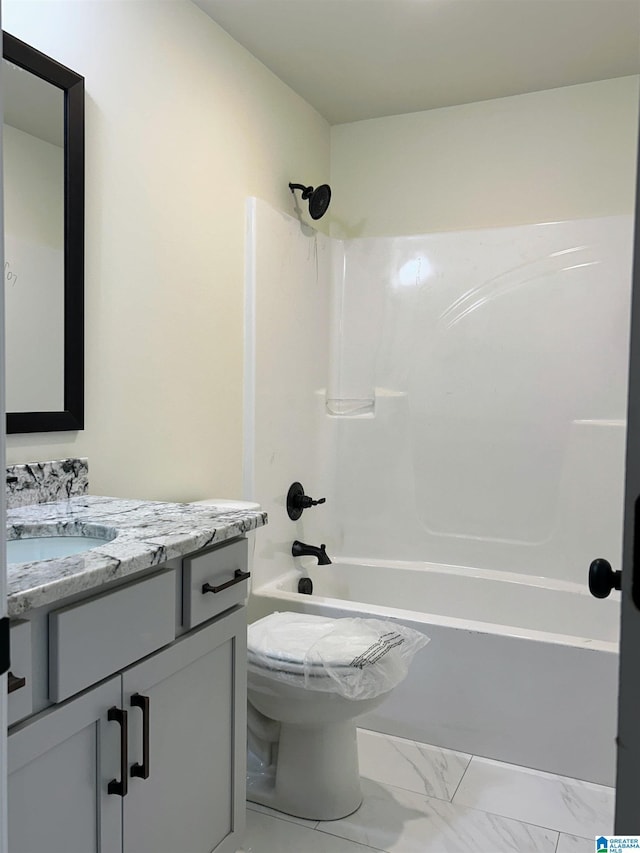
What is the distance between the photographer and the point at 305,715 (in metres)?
1.83

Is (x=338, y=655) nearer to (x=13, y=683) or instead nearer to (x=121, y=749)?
(x=121, y=749)

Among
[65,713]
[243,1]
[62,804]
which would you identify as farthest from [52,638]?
[243,1]

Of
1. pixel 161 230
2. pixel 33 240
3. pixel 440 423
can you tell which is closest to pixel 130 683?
pixel 33 240

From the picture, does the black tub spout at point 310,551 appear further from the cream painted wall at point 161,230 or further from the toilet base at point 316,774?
the toilet base at point 316,774

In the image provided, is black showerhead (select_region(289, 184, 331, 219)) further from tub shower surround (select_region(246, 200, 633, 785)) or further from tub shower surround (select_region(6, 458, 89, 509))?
tub shower surround (select_region(6, 458, 89, 509))

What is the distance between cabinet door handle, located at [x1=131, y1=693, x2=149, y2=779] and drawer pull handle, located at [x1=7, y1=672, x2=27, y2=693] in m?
0.28

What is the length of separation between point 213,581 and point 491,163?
225 centimetres

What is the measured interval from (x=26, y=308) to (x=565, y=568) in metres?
2.25

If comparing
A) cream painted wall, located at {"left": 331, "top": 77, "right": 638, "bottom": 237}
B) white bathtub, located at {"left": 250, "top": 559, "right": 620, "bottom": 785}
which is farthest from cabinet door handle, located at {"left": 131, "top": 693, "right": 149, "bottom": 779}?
cream painted wall, located at {"left": 331, "top": 77, "right": 638, "bottom": 237}

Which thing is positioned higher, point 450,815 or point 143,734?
point 143,734

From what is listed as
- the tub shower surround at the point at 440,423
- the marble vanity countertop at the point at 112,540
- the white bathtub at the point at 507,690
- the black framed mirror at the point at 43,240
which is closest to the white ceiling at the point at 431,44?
the tub shower surround at the point at 440,423

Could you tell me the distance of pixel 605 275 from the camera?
2701 mm

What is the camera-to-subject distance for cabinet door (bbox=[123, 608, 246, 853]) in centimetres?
123

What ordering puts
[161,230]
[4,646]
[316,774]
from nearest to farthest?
[4,646] → [316,774] → [161,230]
